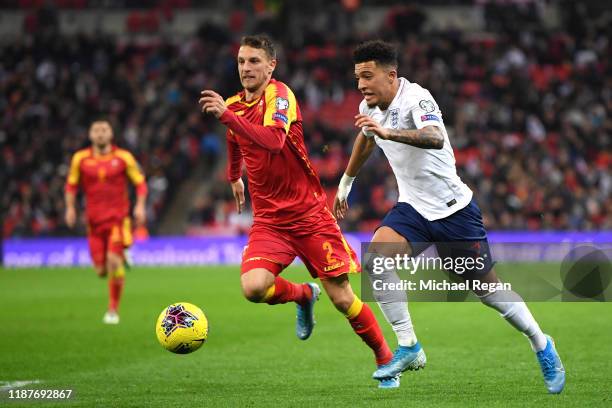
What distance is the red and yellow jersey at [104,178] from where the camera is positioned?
13.4 metres

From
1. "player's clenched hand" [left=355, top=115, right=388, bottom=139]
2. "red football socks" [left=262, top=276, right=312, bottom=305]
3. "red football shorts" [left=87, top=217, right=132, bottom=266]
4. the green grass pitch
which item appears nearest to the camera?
"player's clenched hand" [left=355, top=115, right=388, bottom=139]

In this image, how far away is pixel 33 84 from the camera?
2812cm

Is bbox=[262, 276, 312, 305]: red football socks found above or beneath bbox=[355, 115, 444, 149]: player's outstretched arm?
beneath

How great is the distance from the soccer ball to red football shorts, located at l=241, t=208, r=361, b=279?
59cm

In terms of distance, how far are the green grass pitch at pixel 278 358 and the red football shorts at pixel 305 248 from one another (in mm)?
898

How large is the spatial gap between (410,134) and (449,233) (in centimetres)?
87

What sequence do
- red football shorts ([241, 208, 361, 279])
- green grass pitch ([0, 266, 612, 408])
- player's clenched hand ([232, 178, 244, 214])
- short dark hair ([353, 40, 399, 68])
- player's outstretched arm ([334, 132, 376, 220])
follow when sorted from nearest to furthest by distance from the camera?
green grass pitch ([0, 266, 612, 408]) → short dark hair ([353, 40, 399, 68]) → red football shorts ([241, 208, 361, 279]) → player's outstretched arm ([334, 132, 376, 220]) → player's clenched hand ([232, 178, 244, 214])

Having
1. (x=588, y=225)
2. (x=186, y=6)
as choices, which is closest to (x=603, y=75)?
(x=588, y=225)

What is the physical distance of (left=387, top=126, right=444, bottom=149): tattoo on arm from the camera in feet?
22.3

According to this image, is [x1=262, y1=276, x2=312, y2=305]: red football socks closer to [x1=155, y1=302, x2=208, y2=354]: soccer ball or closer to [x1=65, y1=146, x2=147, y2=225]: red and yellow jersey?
[x1=155, y1=302, x2=208, y2=354]: soccer ball

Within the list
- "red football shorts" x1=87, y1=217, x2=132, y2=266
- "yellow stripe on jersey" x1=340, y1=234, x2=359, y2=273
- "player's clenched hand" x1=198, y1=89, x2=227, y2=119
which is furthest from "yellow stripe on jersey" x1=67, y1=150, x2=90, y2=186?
"player's clenched hand" x1=198, y1=89, x2=227, y2=119

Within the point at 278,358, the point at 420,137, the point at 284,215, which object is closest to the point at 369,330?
the point at 284,215

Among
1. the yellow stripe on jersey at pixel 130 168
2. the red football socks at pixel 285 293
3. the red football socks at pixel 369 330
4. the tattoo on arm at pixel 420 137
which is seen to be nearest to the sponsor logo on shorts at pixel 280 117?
the tattoo on arm at pixel 420 137

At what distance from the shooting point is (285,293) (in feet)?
26.8
